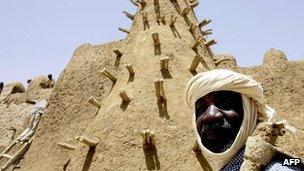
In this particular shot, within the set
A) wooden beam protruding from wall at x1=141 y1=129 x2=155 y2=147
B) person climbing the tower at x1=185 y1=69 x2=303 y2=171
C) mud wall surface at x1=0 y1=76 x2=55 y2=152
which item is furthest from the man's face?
mud wall surface at x1=0 y1=76 x2=55 y2=152

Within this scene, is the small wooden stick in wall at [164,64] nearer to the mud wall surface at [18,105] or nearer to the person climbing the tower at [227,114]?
the person climbing the tower at [227,114]

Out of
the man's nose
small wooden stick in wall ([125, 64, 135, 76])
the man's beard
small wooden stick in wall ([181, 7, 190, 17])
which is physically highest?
the man's nose

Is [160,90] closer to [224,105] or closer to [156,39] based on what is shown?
[156,39]

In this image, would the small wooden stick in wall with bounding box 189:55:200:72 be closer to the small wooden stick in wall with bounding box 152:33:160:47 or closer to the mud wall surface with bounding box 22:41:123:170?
the small wooden stick in wall with bounding box 152:33:160:47

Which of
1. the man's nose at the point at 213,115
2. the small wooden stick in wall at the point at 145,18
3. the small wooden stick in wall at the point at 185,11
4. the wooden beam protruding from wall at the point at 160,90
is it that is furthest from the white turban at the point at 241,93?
the small wooden stick in wall at the point at 185,11

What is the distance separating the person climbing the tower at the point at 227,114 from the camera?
2.46 meters

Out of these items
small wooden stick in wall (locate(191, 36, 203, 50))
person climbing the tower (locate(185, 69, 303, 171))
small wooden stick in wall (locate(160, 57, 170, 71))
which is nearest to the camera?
person climbing the tower (locate(185, 69, 303, 171))

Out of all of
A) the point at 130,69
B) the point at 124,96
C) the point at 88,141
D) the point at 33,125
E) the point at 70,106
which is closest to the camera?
the point at 88,141

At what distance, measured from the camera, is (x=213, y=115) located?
2.52 m

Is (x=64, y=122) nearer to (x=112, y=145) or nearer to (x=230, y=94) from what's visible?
(x=112, y=145)

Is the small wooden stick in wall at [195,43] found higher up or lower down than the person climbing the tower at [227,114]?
lower down

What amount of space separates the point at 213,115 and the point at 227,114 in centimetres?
8

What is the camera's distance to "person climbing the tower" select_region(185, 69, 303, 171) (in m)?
2.46

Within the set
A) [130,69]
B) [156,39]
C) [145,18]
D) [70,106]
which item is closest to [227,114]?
[130,69]
